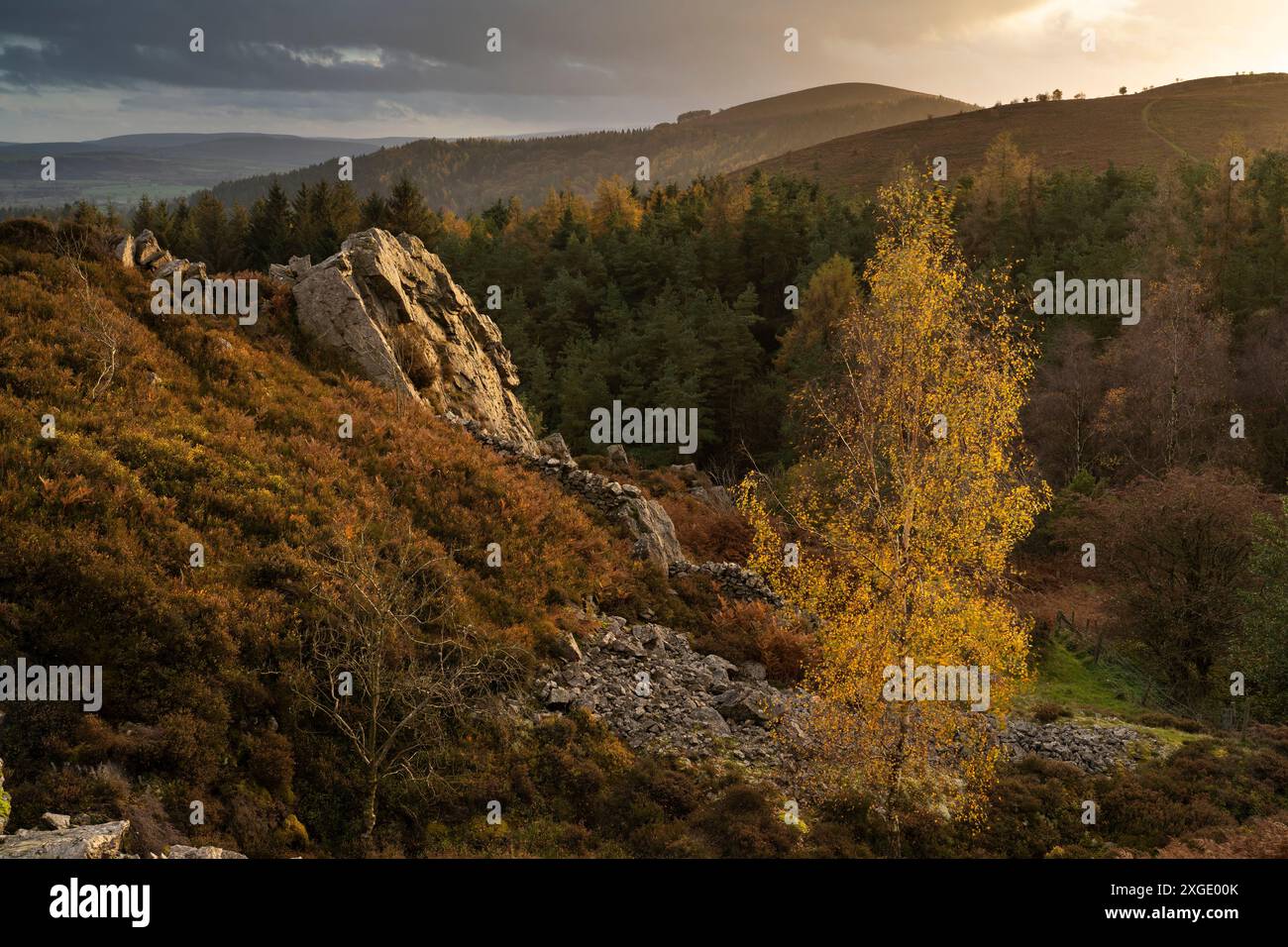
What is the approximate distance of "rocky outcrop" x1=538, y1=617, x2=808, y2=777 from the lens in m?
16.9

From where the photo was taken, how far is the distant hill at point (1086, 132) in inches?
4766

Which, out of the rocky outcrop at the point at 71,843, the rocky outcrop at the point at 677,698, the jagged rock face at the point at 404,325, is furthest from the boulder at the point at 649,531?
the rocky outcrop at the point at 71,843

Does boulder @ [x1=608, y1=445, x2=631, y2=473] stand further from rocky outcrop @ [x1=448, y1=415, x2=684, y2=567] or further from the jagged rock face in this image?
rocky outcrop @ [x1=448, y1=415, x2=684, y2=567]

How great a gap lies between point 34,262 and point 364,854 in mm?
20566

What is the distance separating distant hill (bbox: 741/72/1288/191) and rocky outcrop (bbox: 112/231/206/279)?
102 meters

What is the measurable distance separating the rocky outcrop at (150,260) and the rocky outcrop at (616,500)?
9.59 meters

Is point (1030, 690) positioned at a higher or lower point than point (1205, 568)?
lower

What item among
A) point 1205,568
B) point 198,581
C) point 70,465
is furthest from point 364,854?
point 1205,568

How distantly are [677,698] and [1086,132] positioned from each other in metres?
149

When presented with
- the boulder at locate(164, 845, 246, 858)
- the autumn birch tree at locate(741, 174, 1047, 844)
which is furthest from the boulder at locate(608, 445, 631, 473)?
the boulder at locate(164, 845, 246, 858)

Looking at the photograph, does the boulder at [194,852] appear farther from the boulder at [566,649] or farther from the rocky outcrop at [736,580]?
the rocky outcrop at [736,580]

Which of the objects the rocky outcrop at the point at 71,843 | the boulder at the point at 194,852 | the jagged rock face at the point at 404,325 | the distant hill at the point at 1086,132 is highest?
the distant hill at the point at 1086,132

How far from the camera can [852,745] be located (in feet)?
47.4

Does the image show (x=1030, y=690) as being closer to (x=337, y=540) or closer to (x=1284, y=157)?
(x=337, y=540)
